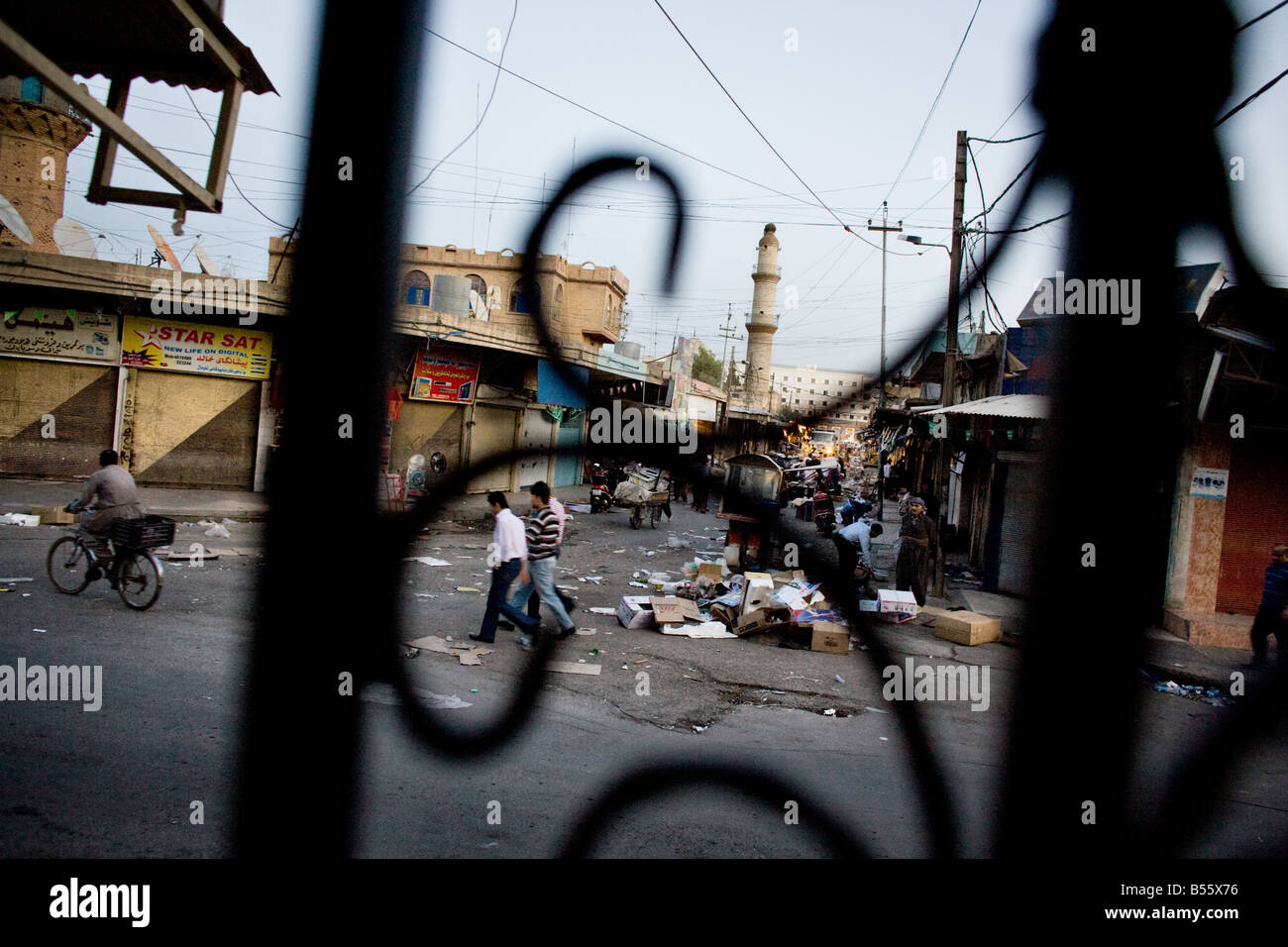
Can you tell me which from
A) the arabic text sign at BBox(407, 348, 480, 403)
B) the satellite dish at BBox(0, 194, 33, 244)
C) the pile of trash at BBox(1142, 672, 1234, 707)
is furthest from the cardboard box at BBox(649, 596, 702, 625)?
the arabic text sign at BBox(407, 348, 480, 403)

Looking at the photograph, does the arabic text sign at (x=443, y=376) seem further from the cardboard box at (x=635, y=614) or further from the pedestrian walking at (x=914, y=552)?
the pedestrian walking at (x=914, y=552)

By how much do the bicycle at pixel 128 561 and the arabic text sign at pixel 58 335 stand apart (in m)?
8.56

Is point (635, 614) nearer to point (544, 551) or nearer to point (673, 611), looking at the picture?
point (673, 611)

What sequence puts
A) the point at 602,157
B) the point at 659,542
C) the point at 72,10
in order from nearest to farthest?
the point at 602,157 → the point at 72,10 → the point at 659,542

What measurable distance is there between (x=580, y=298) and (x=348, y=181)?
2.58 m

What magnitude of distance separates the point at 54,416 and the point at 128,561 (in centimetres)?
914

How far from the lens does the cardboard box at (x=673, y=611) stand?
8.75 m

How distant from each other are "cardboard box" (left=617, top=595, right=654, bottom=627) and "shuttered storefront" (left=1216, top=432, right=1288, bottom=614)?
6.40 m

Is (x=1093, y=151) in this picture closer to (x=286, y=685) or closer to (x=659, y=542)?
(x=286, y=685)

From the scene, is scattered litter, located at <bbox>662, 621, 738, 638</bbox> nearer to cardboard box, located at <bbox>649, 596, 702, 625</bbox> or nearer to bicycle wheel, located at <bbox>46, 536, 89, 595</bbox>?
Answer: cardboard box, located at <bbox>649, 596, 702, 625</bbox>

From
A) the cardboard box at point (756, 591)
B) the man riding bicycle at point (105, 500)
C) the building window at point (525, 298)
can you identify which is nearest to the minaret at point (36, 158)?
the man riding bicycle at point (105, 500)


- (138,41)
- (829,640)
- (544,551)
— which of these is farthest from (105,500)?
(138,41)
